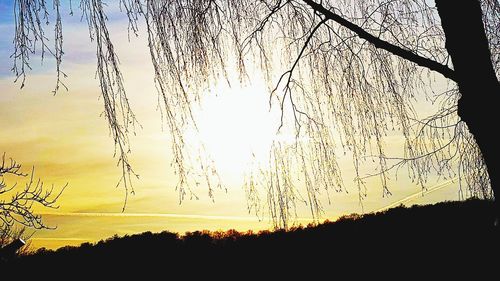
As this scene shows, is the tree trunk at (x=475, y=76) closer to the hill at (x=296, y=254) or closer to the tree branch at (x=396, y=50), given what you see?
the tree branch at (x=396, y=50)

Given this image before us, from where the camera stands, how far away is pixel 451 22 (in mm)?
3383

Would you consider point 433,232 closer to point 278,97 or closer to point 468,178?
point 468,178

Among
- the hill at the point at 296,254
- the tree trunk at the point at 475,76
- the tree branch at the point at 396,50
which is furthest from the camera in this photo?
the hill at the point at 296,254

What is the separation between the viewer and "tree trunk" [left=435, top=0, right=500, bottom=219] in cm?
325

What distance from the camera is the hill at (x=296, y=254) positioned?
461cm

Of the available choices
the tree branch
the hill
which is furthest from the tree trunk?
the hill

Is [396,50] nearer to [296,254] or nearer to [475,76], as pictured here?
[475,76]

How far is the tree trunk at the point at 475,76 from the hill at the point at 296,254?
4.05ft

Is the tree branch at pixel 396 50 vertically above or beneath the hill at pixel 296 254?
above

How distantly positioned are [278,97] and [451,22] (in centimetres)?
138

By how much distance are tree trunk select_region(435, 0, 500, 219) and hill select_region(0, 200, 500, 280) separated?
48.6 inches

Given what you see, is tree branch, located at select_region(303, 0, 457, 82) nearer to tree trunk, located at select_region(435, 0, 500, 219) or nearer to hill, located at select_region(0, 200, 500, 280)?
tree trunk, located at select_region(435, 0, 500, 219)

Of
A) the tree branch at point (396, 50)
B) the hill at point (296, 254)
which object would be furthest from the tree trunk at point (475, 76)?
the hill at point (296, 254)

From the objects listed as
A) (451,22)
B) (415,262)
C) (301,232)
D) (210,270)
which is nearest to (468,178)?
(415,262)
